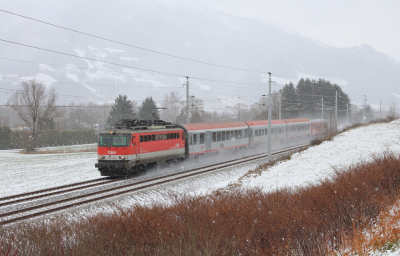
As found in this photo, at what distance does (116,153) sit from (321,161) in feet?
42.7

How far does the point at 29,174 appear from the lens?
23953mm

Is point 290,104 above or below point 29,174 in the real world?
above

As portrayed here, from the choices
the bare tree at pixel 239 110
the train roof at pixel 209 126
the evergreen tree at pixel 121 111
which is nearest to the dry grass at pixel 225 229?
the train roof at pixel 209 126

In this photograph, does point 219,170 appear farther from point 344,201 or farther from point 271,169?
point 344,201

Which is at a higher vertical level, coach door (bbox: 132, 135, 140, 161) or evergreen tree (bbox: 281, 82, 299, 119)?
evergreen tree (bbox: 281, 82, 299, 119)

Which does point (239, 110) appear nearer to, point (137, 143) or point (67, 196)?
point (137, 143)

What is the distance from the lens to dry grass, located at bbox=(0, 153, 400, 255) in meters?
7.89

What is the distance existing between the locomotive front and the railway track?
694mm

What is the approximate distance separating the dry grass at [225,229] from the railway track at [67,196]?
15.4 feet

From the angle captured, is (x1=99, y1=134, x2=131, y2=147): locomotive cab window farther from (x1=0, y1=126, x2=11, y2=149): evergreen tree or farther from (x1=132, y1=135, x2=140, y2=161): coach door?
(x1=0, y1=126, x2=11, y2=149): evergreen tree

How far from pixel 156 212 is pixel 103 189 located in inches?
353

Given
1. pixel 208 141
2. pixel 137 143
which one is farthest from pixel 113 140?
pixel 208 141

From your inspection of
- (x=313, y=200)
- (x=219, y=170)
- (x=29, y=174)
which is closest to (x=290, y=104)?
(x=219, y=170)

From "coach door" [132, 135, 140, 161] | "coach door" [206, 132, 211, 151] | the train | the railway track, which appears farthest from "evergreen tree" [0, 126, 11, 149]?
"coach door" [132, 135, 140, 161]
